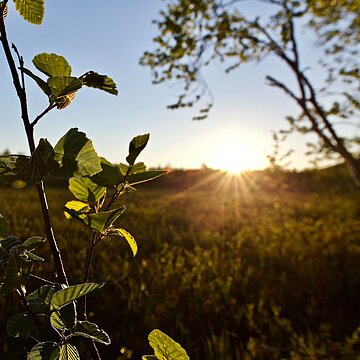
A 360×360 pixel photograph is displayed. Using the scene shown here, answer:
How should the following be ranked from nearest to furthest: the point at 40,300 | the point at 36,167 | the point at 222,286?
the point at 36,167 < the point at 40,300 < the point at 222,286

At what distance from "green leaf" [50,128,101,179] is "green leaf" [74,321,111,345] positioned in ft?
0.70

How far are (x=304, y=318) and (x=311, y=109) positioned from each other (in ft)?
8.90

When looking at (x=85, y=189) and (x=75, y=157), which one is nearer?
(x=75, y=157)

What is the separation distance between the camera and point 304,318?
3.70 metres

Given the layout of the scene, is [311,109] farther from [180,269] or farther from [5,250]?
[5,250]

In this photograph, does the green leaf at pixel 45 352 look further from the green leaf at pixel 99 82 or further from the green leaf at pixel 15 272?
the green leaf at pixel 99 82

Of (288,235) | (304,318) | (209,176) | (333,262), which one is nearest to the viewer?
(304,318)

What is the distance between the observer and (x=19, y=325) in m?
0.56

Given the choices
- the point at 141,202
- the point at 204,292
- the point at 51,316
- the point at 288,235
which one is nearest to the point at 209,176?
the point at 141,202

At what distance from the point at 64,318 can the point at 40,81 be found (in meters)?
0.35

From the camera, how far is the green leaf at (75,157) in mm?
516

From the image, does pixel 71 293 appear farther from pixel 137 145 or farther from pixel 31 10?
pixel 31 10

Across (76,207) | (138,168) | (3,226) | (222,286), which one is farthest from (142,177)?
(222,286)

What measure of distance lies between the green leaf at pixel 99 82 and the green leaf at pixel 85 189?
6.0 inches
